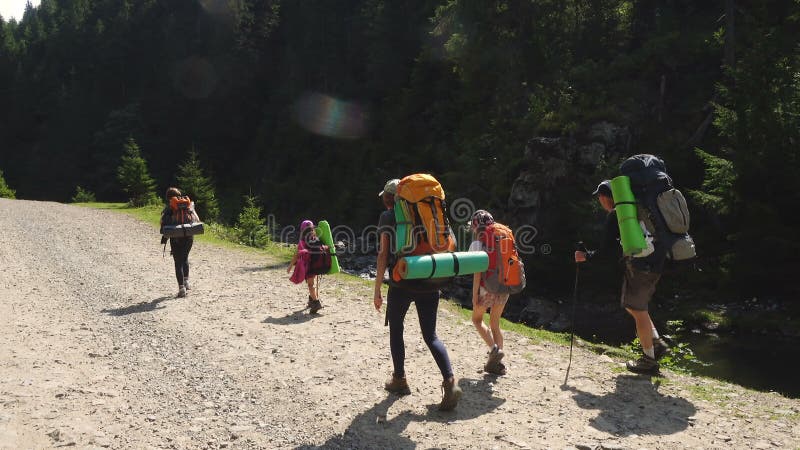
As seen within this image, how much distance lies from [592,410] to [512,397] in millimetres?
858

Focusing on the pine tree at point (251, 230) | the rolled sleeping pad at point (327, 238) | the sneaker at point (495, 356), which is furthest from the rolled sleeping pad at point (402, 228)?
the pine tree at point (251, 230)

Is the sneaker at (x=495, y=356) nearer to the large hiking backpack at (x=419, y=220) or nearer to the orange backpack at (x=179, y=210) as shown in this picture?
the large hiking backpack at (x=419, y=220)

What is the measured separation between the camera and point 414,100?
42406 millimetres

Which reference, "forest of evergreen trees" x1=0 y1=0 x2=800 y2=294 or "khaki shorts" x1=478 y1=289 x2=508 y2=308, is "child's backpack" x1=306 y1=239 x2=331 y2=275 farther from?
"forest of evergreen trees" x1=0 y1=0 x2=800 y2=294

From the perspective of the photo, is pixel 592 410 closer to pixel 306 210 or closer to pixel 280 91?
pixel 306 210

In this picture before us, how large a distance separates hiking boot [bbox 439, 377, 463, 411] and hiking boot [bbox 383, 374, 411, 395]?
572 mm

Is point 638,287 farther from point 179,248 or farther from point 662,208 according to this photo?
point 179,248

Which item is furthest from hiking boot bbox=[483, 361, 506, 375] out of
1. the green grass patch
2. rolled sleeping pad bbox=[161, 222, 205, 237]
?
the green grass patch

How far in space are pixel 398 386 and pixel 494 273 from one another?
1.77m

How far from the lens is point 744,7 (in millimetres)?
27578

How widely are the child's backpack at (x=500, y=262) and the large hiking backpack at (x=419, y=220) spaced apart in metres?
1.34

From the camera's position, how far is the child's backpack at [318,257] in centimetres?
989

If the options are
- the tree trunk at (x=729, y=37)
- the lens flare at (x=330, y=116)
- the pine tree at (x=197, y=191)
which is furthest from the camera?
the lens flare at (x=330, y=116)

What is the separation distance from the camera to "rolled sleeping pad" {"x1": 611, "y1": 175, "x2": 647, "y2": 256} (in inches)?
245
